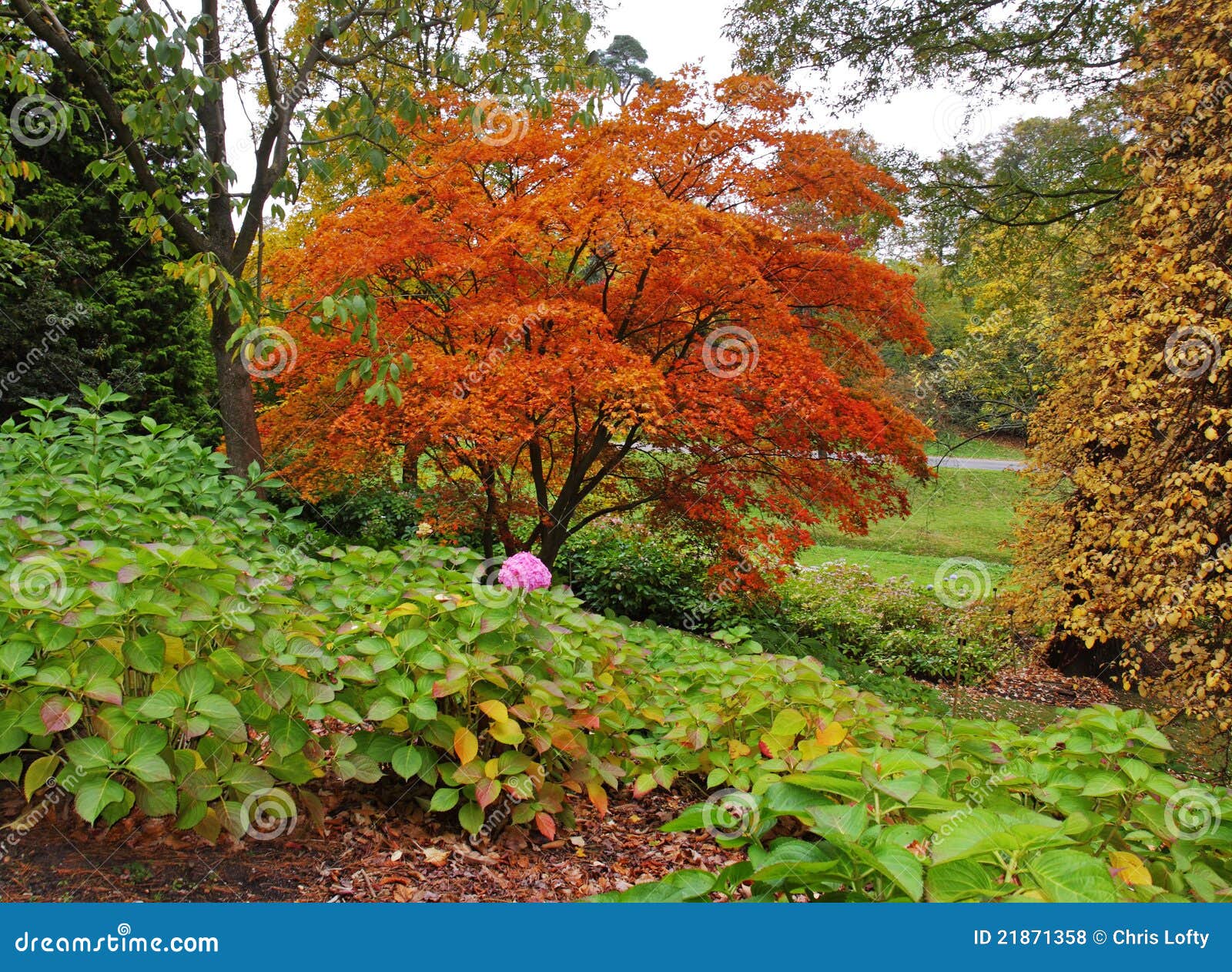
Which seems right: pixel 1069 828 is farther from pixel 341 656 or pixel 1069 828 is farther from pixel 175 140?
pixel 175 140

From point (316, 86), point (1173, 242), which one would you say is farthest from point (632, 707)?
point (316, 86)

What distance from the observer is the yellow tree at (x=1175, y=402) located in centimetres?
331

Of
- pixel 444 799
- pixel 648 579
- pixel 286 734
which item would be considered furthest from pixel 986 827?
pixel 648 579

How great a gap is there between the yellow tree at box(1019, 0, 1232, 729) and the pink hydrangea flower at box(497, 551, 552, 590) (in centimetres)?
251

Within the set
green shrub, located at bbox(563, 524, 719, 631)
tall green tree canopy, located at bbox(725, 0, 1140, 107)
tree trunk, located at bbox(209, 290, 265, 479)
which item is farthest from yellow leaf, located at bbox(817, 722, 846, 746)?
tall green tree canopy, located at bbox(725, 0, 1140, 107)

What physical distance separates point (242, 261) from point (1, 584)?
300 centimetres

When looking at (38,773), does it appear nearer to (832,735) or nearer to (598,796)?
(598,796)

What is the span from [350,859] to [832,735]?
3.91 ft

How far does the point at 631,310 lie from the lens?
17.1ft

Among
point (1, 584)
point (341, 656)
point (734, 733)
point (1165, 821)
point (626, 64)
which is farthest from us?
point (626, 64)

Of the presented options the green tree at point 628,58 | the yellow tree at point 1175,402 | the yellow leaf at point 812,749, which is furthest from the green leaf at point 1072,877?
the green tree at point 628,58

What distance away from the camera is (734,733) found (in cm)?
235

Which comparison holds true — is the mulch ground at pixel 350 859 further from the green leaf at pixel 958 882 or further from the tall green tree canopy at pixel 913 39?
the tall green tree canopy at pixel 913 39

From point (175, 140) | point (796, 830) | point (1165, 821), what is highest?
point (175, 140)
